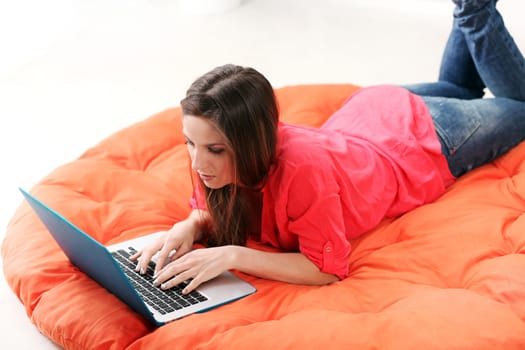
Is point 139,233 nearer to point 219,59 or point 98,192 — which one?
point 98,192

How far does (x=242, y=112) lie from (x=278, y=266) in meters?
0.37

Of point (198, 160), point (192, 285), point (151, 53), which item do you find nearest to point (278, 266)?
point (192, 285)

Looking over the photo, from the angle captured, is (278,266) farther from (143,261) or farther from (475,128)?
(475,128)

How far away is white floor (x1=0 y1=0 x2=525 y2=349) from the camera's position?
3371 millimetres

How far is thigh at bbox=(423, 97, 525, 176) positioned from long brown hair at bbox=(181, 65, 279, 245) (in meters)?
0.64

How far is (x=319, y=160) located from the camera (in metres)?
1.78

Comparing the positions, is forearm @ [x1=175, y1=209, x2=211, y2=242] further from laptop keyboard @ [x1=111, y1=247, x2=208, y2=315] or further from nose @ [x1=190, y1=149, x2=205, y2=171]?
nose @ [x1=190, y1=149, x2=205, y2=171]

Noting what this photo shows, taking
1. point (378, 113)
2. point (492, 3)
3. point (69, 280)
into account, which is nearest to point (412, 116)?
point (378, 113)

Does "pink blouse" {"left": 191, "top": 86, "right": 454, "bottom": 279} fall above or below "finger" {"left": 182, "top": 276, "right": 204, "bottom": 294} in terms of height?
above

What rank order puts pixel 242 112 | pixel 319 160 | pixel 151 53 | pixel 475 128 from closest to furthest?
pixel 242 112 < pixel 319 160 < pixel 475 128 < pixel 151 53

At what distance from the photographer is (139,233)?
2049 millimetres

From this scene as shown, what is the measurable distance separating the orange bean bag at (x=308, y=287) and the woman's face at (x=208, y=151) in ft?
0.92

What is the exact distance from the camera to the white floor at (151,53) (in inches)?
133

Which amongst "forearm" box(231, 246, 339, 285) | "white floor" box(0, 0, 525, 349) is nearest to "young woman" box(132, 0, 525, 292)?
"forearm" box(231, 246, 339, 285)
